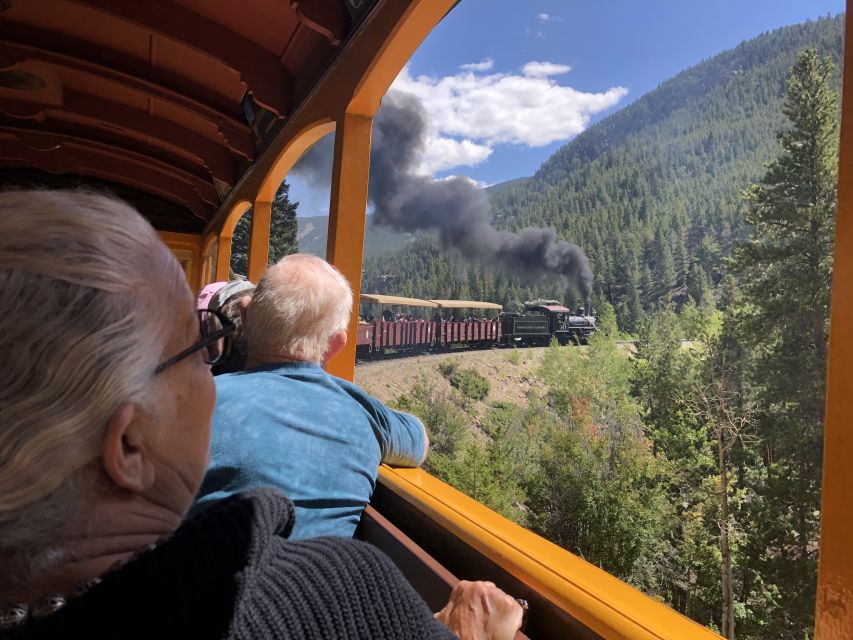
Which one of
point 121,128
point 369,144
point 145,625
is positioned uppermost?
point 121,128

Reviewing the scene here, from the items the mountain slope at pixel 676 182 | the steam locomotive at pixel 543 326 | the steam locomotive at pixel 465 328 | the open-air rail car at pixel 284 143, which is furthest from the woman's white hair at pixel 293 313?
the mountain slope at pixel 676 182

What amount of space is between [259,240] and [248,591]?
4410mm

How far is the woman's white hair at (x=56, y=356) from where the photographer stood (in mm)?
391

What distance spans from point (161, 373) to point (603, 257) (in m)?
30.6

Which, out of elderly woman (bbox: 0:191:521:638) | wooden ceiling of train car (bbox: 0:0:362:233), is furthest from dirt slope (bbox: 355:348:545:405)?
elderly woman (bbox: 0:191:521:638)

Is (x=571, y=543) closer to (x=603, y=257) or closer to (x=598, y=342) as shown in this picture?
(x=598, y=342)

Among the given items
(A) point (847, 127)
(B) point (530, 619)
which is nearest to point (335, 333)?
(B) point (530, 619)

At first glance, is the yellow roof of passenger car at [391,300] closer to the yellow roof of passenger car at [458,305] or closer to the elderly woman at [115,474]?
the yellow roof of passenger car at [458,305]

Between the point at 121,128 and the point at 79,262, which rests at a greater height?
the point at 121,128

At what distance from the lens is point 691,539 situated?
1168 centimetres

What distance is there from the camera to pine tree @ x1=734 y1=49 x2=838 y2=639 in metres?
10.0

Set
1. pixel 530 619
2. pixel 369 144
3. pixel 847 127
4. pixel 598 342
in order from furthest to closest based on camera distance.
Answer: pixel 598 342
pixel 369 144
pixel 530 619
pixel 847 127

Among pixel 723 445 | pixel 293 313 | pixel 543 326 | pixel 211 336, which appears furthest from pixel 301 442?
pixel 543 326

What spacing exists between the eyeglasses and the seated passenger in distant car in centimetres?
54
